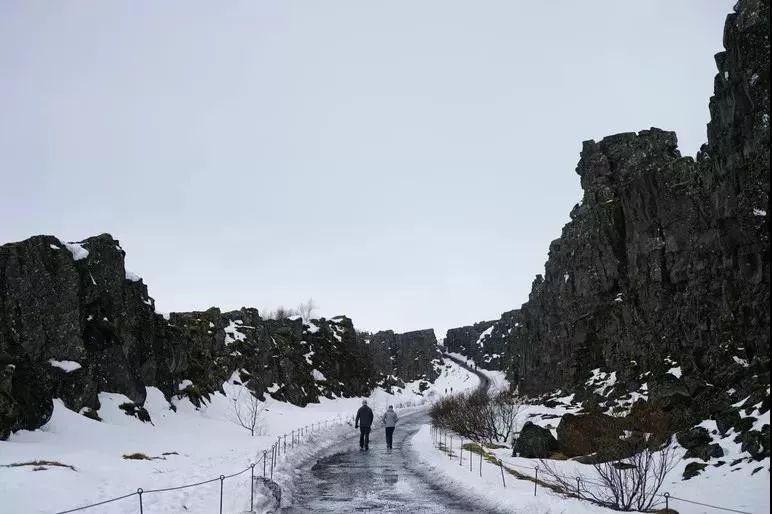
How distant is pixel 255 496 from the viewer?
1381cm

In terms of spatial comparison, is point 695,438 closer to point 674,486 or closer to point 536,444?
point 674,486

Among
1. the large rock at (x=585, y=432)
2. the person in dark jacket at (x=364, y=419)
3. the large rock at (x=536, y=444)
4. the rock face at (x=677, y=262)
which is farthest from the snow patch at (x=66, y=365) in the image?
the rock face at (x=677, y=262)

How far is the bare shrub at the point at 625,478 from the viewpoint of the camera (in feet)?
44.6

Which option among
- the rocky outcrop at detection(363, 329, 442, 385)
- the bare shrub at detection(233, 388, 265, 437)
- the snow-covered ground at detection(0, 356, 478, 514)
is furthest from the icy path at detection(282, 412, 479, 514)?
the rocky outcrop at detection(363, 329, 442, 385)

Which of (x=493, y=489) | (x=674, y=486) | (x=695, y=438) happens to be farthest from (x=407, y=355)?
(x=493, y=489)

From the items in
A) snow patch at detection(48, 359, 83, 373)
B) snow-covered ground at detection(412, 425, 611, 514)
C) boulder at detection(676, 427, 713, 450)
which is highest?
snow patch at detection(48, 359, 83, 373)

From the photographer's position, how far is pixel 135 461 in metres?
18.2

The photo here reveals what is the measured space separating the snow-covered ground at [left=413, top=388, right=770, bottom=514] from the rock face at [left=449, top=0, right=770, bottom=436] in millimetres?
4657

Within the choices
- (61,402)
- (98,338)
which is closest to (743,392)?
(61,402)

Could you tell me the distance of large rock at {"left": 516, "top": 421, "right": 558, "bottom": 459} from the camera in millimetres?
27203

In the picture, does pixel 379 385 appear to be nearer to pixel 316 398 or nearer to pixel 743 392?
pixel 316 398

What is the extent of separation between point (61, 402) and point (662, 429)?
2660cm

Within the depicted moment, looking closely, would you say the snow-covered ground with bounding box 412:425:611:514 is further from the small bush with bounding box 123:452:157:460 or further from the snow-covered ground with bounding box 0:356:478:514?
the small bush with bounding box 123:452:157:460

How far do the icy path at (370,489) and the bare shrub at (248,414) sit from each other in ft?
40.4
